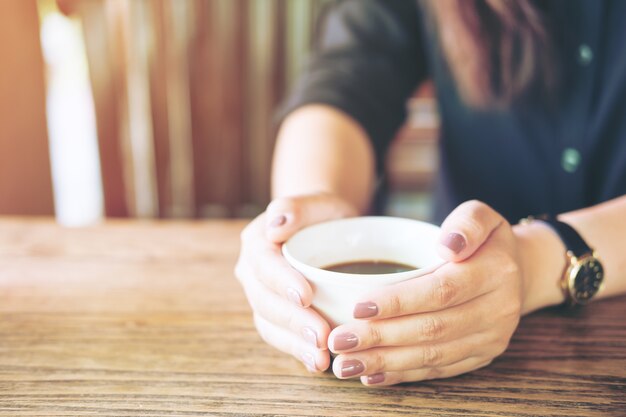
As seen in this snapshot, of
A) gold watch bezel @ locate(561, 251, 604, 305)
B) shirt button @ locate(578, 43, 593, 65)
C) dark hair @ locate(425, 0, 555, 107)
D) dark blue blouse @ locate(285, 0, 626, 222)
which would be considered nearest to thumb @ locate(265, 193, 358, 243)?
gold watch bezel @ locate(561, 251, 604, 305)

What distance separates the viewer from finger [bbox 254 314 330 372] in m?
0.67

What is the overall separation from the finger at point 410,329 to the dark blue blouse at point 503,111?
73cm

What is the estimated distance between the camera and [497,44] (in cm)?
130

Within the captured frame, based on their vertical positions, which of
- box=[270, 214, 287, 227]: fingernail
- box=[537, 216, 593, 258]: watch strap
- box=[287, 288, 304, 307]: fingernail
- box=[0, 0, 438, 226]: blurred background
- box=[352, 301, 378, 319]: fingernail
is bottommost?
box=[0, 0, 438, 226]: blurred background

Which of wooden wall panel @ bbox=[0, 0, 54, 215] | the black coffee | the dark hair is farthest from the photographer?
wooden wall panel @ bbox=[0, 0, 54, 215]

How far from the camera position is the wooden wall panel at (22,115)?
93.0 inches

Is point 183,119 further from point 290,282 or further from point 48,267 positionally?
point 290,282

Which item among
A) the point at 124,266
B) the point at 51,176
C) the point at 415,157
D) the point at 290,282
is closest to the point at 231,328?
the point at 290,282

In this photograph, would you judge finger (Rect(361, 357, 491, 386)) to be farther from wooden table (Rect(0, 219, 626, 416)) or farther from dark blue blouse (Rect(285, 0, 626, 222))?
dark blue blouse (Rect(285, 0, 626, 222))

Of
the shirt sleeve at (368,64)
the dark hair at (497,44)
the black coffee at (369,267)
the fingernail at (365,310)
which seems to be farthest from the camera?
the shirt sleeve at (368,64)

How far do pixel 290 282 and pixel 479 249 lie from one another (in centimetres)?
22

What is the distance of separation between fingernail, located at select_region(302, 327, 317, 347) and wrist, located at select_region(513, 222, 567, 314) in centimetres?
31

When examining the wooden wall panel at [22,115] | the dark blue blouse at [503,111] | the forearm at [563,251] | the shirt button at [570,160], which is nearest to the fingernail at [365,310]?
the forearm at [563,251]

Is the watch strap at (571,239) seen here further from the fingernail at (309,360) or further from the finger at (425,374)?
the fingernail at (309,360)
